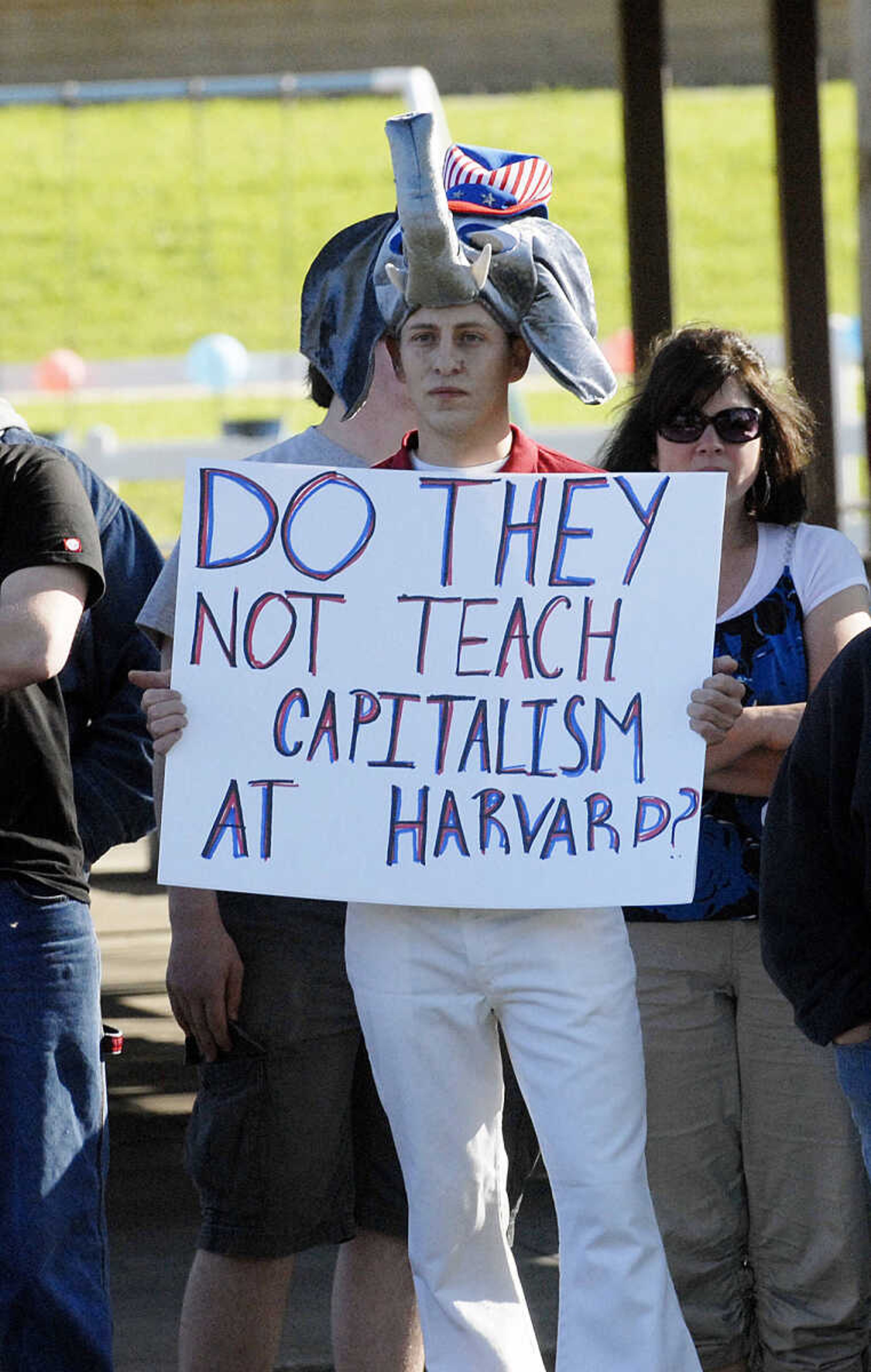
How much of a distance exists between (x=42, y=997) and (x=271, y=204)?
34.5 meters

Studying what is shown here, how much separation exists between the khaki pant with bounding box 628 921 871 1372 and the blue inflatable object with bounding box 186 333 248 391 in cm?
1958

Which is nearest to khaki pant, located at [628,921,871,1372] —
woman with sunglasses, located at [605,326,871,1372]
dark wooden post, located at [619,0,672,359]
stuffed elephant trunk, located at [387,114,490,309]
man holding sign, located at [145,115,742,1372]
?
woman with sunglasses, located at [605,326,871,1372]

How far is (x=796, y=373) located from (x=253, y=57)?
175 inches

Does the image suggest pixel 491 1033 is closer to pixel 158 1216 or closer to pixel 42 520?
pixel 42 520

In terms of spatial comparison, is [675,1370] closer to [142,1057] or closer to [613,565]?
[613,565]

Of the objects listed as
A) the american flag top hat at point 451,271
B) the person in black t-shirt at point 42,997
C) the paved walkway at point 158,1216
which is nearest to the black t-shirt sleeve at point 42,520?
the person in black t-shirt at point 42,997

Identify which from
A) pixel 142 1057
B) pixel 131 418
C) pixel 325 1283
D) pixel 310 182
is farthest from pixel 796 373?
pixel 310 182

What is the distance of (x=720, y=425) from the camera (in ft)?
10.2

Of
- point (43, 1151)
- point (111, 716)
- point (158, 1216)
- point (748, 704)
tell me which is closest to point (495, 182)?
point (748, 704)

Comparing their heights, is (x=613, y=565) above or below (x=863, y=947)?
above

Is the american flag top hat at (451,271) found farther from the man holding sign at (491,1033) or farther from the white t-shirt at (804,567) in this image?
the white t-shirt at (804,567)

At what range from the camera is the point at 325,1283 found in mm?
4258

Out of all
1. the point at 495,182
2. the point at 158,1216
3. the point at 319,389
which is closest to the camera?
the point at 495,182

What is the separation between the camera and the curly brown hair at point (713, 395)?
313 centimetres
